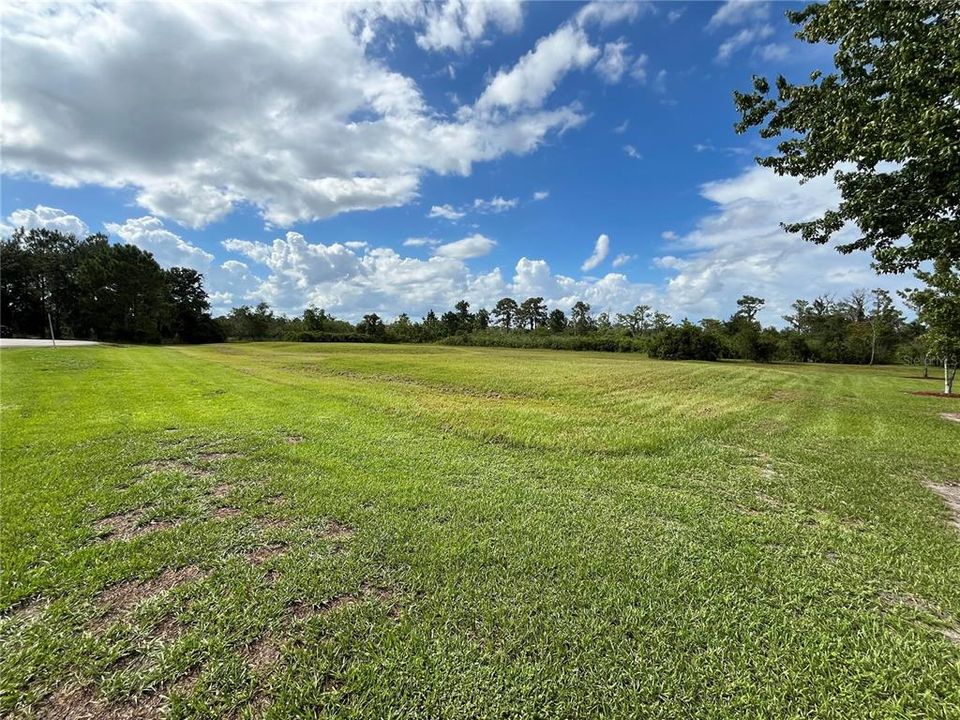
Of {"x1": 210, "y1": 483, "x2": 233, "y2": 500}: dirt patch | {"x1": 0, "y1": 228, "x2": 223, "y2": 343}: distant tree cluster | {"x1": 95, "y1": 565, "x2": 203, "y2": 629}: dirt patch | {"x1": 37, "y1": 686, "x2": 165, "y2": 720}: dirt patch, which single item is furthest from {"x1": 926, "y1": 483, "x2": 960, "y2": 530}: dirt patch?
{"x1": 0, "y1": 228, "x2": 223, "y2": 343}: distant tree cluster

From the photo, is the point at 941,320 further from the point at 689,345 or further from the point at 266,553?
the point at 689,345

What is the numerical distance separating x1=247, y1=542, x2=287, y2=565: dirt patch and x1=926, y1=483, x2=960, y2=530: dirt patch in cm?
676

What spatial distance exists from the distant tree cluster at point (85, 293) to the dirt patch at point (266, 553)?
5991cm

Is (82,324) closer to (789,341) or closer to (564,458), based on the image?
(564,458)

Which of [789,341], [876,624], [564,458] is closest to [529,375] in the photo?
[564,458]

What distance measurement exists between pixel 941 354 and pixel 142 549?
25384 mm

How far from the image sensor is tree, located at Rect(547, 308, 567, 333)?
3336 inches

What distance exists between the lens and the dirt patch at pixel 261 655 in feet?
7.28

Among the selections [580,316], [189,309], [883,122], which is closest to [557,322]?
[580,316]

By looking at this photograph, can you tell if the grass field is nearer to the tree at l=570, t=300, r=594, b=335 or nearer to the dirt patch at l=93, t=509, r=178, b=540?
the dirt patch at l=93, t=509, r=178, b=540

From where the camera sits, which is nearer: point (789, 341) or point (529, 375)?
point (529, 375)

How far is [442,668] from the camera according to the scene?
221cm

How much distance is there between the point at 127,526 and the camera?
364 centimetres

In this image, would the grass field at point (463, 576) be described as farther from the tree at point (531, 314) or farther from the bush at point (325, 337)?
the tree at point (531, 314)
